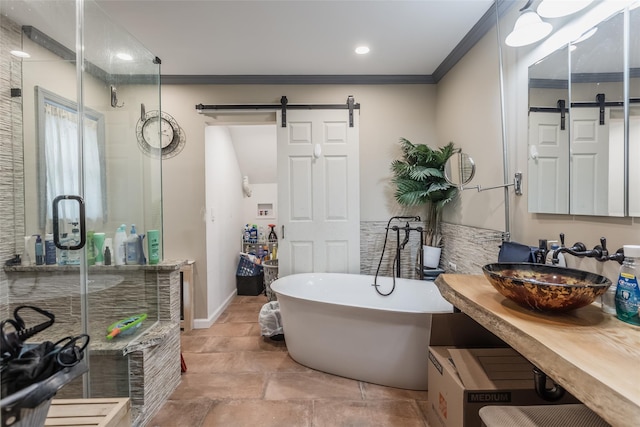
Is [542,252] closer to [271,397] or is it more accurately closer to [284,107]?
[271,397]

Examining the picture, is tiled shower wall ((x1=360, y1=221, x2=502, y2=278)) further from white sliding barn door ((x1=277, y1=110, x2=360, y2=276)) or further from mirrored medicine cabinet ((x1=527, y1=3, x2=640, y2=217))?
mirrored medicine cabinet ((x1=527, y1=3, x2=640, y2=217))

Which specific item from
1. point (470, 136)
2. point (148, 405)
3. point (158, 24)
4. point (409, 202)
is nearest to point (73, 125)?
point (158, 24)

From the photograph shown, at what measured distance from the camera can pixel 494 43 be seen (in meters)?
2.06

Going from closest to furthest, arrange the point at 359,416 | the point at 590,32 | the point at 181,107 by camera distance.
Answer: the point at 590,32 < the point at 359,416 < the point at 181,107

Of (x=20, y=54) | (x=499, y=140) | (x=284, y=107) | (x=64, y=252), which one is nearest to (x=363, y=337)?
(x=499, y=140)

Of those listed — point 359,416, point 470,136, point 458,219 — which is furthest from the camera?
point 458,219

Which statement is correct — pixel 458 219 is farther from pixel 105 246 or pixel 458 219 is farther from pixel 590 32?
pixel 105 246

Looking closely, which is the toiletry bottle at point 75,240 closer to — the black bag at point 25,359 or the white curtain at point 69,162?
the white curtain at point 69,162

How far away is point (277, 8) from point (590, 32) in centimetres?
174

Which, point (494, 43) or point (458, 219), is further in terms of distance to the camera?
point (458, 219)

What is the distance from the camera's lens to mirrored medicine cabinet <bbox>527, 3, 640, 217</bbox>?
114cm

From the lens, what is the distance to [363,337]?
2.05 m

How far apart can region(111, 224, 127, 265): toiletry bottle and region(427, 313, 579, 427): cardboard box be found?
192 centimetres

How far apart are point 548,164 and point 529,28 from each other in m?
0.67
